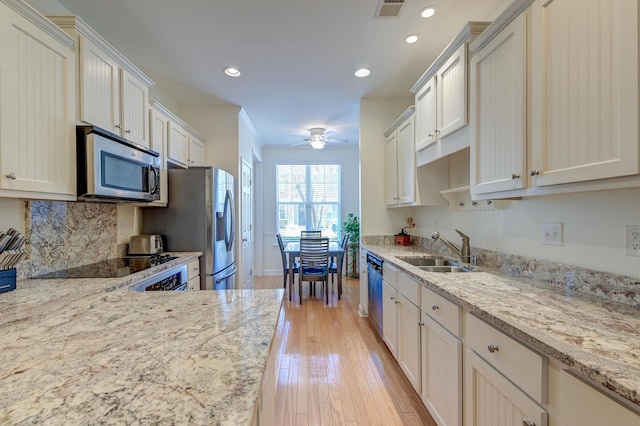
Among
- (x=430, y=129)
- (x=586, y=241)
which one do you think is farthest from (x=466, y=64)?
(x=586, y=241)

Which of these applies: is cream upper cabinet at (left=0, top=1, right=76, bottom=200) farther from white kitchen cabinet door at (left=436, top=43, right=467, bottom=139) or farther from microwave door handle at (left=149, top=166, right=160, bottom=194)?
white kitchen cabinet door at (left=436, top=43, right=467, bottom=139)

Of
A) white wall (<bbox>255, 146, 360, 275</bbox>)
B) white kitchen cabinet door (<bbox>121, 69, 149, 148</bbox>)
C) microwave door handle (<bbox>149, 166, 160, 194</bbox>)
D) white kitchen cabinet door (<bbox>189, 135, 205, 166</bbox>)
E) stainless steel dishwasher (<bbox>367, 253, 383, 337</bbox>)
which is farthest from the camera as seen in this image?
white wall (<bbox>255, 146, 360, 275</bbox>)

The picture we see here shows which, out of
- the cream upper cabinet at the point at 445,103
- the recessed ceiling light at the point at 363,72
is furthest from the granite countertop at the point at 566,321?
the recessed ceiling light at the point at 363,72

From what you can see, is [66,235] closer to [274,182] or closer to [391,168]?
[391,168]

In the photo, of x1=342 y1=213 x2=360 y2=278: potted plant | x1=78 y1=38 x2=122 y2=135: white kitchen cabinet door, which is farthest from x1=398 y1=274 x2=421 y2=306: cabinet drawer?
x1=342 y1=213 x2=360 y2=278: potted plant

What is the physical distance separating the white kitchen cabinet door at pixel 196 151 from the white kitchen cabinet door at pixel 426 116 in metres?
2.54

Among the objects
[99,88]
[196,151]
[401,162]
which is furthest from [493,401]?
[196,151]

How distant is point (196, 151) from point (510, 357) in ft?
11.9

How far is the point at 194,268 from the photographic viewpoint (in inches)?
110

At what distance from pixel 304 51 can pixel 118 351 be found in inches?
102

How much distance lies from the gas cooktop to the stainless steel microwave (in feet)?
1.63

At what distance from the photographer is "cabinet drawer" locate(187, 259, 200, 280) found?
270 centimetres

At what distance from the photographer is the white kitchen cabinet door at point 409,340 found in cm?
187

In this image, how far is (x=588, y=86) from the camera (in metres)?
1.04
